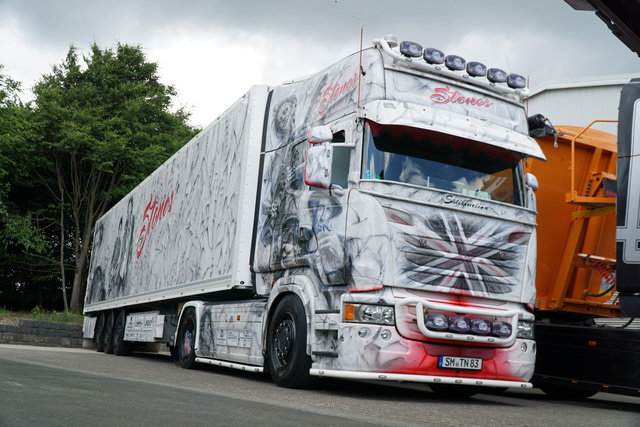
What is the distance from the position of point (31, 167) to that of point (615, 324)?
24.0 metres

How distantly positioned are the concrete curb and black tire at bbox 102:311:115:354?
3.53 metres

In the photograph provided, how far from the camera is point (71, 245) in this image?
29172mm

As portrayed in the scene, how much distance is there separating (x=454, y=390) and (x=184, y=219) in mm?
5565

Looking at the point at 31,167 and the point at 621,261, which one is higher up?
the point at 31,167

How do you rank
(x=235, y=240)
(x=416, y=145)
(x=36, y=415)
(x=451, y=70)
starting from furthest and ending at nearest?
1. (x=235, y=240)
2. (x=451, y=70)
3. (x=416, y=145)
4. (x=36, y=415)

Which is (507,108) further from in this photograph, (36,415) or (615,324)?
(36,415)

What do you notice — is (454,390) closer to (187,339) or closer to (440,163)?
(440,163)

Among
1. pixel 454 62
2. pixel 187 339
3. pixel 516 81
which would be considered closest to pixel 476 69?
pixel 454 62

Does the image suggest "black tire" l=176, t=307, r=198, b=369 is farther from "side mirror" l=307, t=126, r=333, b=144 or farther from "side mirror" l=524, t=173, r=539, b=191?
"side mirror" l=524, t=173, r=539, b=191

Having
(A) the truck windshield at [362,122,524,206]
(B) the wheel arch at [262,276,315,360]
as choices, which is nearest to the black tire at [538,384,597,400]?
(A) the truck windshield at [362,122,524,206]

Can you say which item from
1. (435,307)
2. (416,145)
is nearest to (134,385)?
(435,307)

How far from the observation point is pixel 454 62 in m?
7.99

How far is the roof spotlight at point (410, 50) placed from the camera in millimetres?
7750

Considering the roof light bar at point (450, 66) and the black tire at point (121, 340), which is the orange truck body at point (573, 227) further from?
the black tire at point (121, 340)
